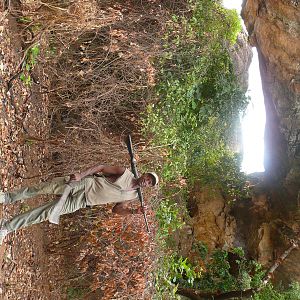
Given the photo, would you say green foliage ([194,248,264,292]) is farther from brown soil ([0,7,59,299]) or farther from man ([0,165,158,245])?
man ([0,165,158,245])

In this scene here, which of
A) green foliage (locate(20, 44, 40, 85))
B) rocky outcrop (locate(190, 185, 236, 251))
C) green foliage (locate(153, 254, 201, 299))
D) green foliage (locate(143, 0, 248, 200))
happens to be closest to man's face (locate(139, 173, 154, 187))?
green foliage (locate(20, 44, 40, 85))

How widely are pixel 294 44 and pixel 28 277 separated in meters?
6.64

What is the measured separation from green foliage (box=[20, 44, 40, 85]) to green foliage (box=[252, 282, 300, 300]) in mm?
5940

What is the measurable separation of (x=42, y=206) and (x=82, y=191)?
0.50 metres

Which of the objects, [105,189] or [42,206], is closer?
[42,206]

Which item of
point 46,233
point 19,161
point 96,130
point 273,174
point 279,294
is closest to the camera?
point 19,161

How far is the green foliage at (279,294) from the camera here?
8266 mm

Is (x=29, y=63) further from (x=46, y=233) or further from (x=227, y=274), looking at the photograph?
(x=227, y=274)

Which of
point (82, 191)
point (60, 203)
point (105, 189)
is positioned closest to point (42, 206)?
point (60, 203)

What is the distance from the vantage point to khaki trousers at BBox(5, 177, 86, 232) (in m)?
5.02

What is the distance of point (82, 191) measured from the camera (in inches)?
208

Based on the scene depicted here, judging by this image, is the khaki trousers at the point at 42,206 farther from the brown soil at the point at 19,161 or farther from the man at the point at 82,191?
the brown soil at the point at 19,161

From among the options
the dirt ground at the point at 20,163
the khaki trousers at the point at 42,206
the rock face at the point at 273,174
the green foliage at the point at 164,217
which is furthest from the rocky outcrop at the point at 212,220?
the khaki trousers at the point at 42,206

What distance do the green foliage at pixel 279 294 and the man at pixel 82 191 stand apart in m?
4.38
